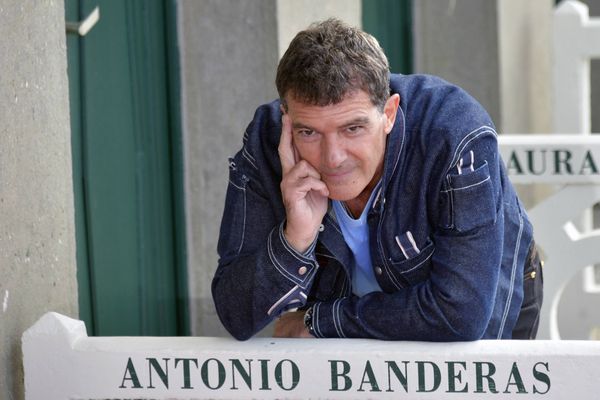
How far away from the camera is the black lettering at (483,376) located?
2678 millimetres

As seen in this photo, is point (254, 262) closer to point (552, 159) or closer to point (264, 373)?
point (264, 373)

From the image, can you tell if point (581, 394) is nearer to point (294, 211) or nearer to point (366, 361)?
point (366, 361)

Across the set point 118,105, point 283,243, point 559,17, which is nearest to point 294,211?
point 283,243

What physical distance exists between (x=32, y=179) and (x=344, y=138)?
753 mm

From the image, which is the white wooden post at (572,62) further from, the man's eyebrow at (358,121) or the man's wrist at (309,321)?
the man's eyebrow at (358,121)

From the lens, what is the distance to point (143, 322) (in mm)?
4797

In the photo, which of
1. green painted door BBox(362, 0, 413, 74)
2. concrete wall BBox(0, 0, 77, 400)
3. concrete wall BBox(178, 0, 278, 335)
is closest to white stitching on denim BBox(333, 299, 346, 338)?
concrete wall BBox(0, 0, 77, 400)

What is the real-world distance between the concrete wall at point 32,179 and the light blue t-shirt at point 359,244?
69cm

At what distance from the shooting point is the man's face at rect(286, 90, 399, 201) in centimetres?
280

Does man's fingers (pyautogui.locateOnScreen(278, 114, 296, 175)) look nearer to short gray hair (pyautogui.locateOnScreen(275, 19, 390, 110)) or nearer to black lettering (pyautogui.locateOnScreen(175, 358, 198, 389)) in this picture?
short gray hair (pyautogui.locateOnScreen(275, 19, 390, 110))

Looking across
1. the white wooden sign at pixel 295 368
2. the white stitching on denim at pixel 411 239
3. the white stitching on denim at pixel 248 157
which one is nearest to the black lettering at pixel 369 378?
the white wooden sign at pixel 295 368

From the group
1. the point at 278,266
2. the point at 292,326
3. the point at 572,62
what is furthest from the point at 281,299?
the point at 572,62

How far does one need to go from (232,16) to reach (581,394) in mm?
2659

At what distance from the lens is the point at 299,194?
2922 millimetres
